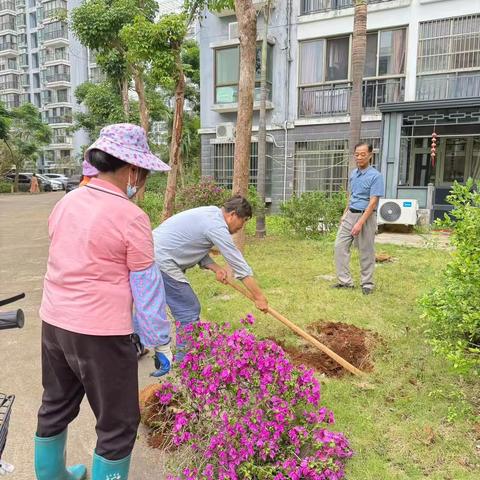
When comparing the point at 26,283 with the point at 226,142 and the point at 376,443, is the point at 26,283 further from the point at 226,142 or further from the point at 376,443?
the point at 226,142

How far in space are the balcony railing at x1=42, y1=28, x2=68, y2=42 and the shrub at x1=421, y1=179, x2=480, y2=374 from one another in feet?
162

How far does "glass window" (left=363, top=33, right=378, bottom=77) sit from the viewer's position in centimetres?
1260

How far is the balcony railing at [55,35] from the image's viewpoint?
44.8 metres

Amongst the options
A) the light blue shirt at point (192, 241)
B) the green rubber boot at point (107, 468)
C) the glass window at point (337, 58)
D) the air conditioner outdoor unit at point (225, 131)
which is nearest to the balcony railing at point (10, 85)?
the air conditioner outdoor unit at point (225, 131)

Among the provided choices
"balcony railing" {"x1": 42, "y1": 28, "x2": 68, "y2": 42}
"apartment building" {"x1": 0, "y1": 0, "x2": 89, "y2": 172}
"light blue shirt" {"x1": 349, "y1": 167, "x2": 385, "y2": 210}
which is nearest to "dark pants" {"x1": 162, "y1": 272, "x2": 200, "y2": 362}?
"light blue shirt" {"x1": 349, "y1": 167, "x2": 385, "y2": 210}

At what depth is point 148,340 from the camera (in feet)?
6.24

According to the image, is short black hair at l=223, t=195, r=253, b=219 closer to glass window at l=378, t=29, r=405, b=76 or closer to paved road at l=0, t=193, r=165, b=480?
paved road at l=0, t=193, r=165, b=480

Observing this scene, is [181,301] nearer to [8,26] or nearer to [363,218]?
[363,218]

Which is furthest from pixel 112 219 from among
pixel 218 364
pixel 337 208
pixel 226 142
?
pixel 226 142

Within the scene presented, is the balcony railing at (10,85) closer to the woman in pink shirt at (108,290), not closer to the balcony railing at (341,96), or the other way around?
the balcony railing at (341,96)

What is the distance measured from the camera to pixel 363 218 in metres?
5.08

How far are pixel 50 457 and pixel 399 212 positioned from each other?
9516mm

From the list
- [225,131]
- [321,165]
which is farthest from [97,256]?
[225,131]

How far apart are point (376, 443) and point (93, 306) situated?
1.75 metres
